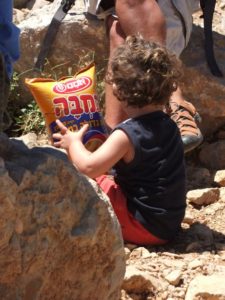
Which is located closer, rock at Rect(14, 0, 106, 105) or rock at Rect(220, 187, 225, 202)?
rock at Rect(220, 187, 225, 202)

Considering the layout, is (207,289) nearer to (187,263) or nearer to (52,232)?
(187,263)

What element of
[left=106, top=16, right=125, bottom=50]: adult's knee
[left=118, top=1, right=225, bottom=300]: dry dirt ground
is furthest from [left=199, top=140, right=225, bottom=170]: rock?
[left=106, top=16, right=125, bottom=50]: adult's knee

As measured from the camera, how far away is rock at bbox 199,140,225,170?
15.7ft

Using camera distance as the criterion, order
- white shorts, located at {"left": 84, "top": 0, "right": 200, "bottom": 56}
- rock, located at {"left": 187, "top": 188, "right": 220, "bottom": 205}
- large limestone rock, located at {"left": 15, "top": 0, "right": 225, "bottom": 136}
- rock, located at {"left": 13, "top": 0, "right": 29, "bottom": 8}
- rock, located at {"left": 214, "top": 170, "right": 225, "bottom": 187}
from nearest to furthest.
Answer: rock, located at {"left": 187, "top": 188, "right": 220, "bottom": 205}, rock, located at {"left": 214, "top": 170, "right": 225, "bottom": 187}, white shorts, located at {"left": 84, "top": 0, "right": 200, "bottom": 56}, large limestone rock, located at {"left": 15, "top": 0, "right": 225, "bottom": 136}, rock, located at {"left": 13, "top": 0, "right": 29, "bottom": 8}

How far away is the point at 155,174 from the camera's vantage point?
11.2ft

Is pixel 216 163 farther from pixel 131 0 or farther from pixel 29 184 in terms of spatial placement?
pixel 29 184

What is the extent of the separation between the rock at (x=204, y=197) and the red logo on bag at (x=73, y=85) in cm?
83

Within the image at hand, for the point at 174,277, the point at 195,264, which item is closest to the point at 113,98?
the point at 195,264

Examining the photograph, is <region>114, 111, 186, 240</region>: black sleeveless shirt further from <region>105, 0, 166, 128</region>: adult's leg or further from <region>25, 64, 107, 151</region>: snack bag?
<region>105, 0, 166, 128</region>: adult's leg

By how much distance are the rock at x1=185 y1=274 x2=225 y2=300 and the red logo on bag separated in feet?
4.31

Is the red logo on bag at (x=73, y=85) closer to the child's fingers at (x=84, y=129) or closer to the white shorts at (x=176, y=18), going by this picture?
the child's fingers at (x=84, y=129)

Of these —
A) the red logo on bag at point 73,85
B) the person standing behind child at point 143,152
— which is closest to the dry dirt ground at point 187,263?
the person standing behind child at point 143,152

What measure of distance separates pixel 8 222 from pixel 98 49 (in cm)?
299

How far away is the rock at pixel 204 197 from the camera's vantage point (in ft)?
13.3
